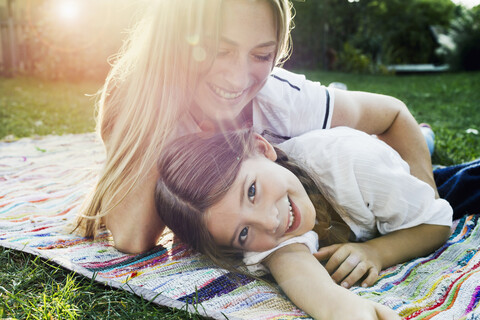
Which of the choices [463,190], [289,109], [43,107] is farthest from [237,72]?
[43,107]

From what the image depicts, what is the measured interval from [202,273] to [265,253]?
24 cm

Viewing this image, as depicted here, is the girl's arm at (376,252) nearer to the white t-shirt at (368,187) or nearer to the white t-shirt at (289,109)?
the white t-shirt at (368,187)

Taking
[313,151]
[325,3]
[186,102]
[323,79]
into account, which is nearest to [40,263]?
[186,102]

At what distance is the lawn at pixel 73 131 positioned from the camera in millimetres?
1447

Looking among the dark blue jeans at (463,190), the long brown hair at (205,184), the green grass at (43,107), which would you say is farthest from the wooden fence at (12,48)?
the dark blue jeans at (463,190)

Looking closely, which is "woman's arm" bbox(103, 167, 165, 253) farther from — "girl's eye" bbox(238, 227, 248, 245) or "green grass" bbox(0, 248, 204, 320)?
"girl's eye" bbox(238, 227, 248, 245)

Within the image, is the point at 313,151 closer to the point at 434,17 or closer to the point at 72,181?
the point at 72,181

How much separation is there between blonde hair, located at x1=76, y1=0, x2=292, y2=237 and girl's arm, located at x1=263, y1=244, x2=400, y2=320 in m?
0.73

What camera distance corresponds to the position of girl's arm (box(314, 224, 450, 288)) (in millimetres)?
1684

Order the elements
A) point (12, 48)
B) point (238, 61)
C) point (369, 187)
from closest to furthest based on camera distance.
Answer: point (369, 187), point (238, 61), point (12, 48)

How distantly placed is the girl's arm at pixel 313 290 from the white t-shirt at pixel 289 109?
2.86ft

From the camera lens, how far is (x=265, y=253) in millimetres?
1691

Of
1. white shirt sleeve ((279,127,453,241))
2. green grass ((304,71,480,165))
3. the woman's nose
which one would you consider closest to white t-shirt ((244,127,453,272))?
white shirt sleeve ((279,127,453,241))

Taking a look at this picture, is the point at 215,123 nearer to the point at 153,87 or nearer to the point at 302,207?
the point at 153,87
